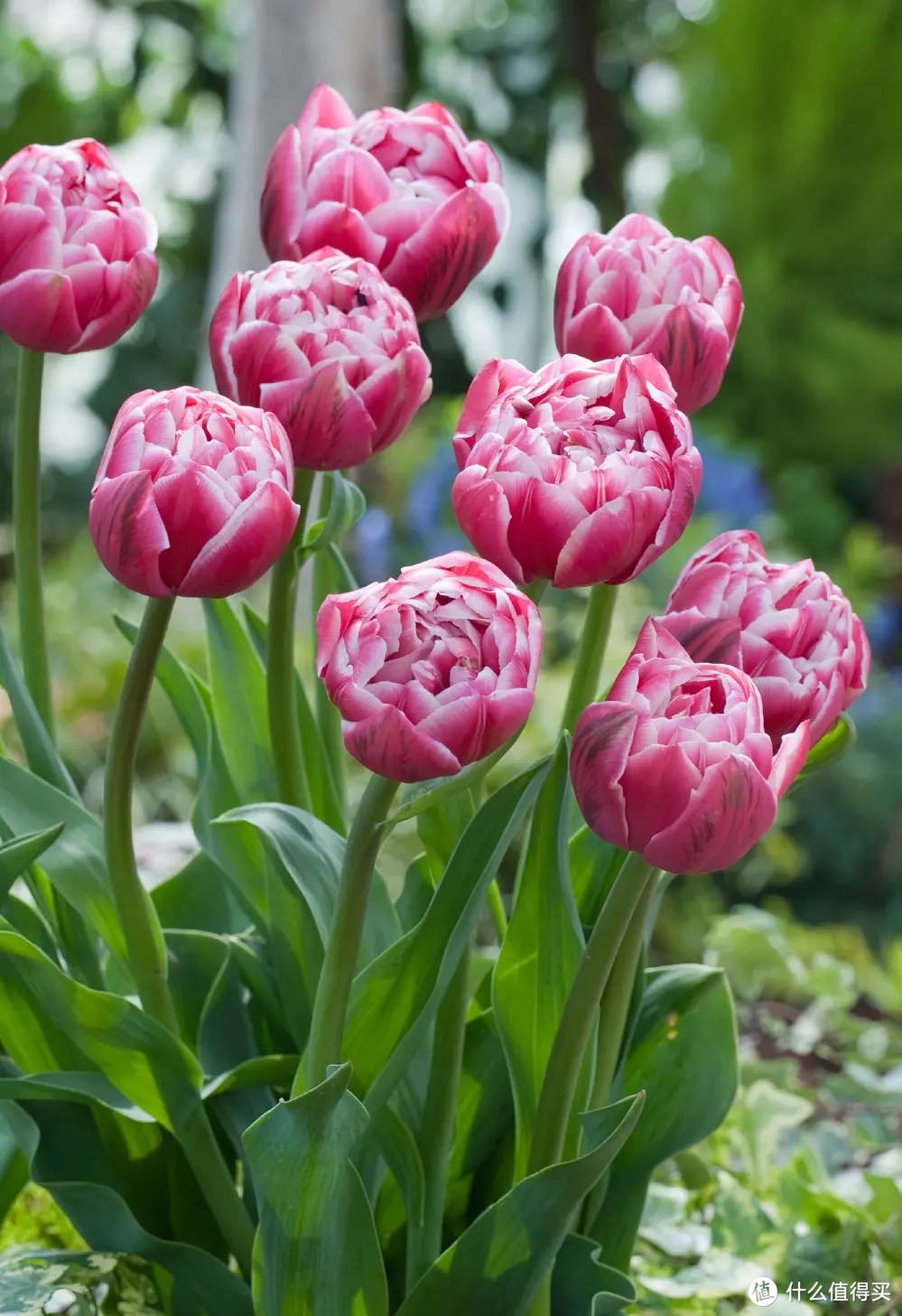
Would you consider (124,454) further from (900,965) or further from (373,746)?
(900,965)

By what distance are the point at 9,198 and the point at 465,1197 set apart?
0.45 meters

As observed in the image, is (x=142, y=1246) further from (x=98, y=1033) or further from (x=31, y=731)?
(x=31, y=731)

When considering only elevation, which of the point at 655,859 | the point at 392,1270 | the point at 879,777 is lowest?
the point at 879,777

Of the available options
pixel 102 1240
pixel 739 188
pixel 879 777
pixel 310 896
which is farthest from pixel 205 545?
pixel 739 188

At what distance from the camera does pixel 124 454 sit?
420 millimetres

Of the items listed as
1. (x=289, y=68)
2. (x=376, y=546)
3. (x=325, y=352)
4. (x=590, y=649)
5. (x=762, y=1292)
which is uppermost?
(x=289, y=68)

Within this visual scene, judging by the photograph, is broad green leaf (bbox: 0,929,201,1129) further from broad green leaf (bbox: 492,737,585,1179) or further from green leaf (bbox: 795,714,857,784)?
green leaf (bbox: 795,714,857,784)

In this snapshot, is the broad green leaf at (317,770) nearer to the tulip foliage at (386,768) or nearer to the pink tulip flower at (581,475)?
the tulip foliage at (386,768)

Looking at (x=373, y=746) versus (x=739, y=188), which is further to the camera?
(x=739, y=188)

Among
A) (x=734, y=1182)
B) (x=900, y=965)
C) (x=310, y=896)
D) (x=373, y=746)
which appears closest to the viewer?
(x=373, y=746)

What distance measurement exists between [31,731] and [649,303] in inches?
11.6

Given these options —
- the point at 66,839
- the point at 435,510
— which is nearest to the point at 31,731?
the point at 66,839

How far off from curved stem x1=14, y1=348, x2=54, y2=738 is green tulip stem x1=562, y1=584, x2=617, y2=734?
0.22 meters

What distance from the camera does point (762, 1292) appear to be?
706 mm
